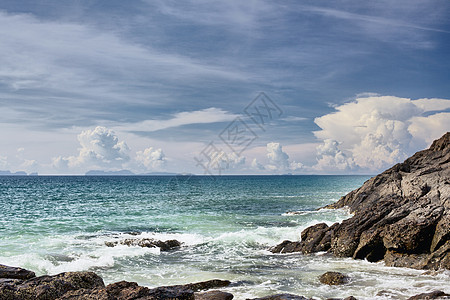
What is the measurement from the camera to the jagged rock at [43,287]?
8297 mm

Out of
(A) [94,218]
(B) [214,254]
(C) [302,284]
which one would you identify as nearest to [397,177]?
(B) [214,254]

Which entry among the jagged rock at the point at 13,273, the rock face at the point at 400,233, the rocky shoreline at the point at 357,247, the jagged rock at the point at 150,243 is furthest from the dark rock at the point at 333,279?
the jagged rock at the point at 150,243

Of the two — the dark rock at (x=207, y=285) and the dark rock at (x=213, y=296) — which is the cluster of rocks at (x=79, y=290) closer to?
the dark rock at (x=213, y=296)

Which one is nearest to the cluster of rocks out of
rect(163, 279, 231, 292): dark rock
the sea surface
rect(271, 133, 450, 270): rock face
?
the sea surface

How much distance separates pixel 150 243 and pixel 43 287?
486 inches

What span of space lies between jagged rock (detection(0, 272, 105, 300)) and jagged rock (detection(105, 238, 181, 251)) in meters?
11.6

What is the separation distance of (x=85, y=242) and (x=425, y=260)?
1834 cm

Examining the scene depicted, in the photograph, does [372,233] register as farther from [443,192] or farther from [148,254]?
[148,254]

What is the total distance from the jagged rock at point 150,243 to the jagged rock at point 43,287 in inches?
455

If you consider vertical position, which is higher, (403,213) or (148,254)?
(403,213)

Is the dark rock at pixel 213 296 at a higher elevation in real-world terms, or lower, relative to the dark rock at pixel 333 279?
higher

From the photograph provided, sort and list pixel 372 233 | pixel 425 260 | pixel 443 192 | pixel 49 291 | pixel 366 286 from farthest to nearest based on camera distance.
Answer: pixel 443 192
pixel 372 233
pixel 425 260
pixel 366 286
pixel 49 291

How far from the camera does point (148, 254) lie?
18969 mm

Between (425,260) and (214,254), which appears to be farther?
(214,254)
